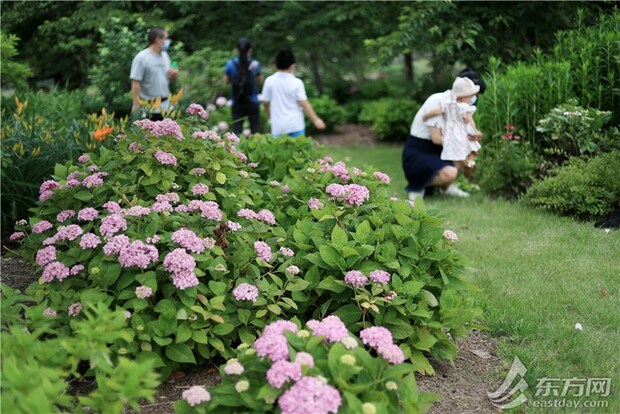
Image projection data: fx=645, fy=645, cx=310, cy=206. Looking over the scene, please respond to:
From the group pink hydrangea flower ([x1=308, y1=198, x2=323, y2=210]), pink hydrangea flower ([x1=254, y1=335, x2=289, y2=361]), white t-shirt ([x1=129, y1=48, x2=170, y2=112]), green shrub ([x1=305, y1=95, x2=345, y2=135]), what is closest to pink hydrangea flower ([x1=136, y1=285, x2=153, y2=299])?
pink hydrangea flower ([x1=254, y1=335, x2=289, y2=361])

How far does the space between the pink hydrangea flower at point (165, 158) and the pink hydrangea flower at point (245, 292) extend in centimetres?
92

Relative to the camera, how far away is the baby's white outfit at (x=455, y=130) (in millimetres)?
6426

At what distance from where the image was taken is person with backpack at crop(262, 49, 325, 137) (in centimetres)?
712

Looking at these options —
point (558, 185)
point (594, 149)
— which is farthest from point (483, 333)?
point (594, 149)

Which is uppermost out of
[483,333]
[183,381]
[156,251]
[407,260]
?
[156,251]

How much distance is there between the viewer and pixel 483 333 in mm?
3666

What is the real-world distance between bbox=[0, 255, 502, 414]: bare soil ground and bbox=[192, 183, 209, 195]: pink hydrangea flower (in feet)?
2.97

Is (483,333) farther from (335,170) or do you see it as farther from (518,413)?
(335,170)

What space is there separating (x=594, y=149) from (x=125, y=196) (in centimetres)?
450

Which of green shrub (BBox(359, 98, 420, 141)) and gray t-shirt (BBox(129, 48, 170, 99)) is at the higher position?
gray t-shirt (BBox(129, 48, 170, 99))

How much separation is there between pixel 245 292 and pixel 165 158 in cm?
99

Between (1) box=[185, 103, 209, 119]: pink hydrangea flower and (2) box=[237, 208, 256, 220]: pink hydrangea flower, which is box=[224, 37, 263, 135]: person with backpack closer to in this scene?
(1) box=[185, 103, 209, 119]: pink hydrangea flower

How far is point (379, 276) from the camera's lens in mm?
3004

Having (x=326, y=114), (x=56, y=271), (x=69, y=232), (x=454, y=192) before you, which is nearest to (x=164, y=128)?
(x=69, y=232)
